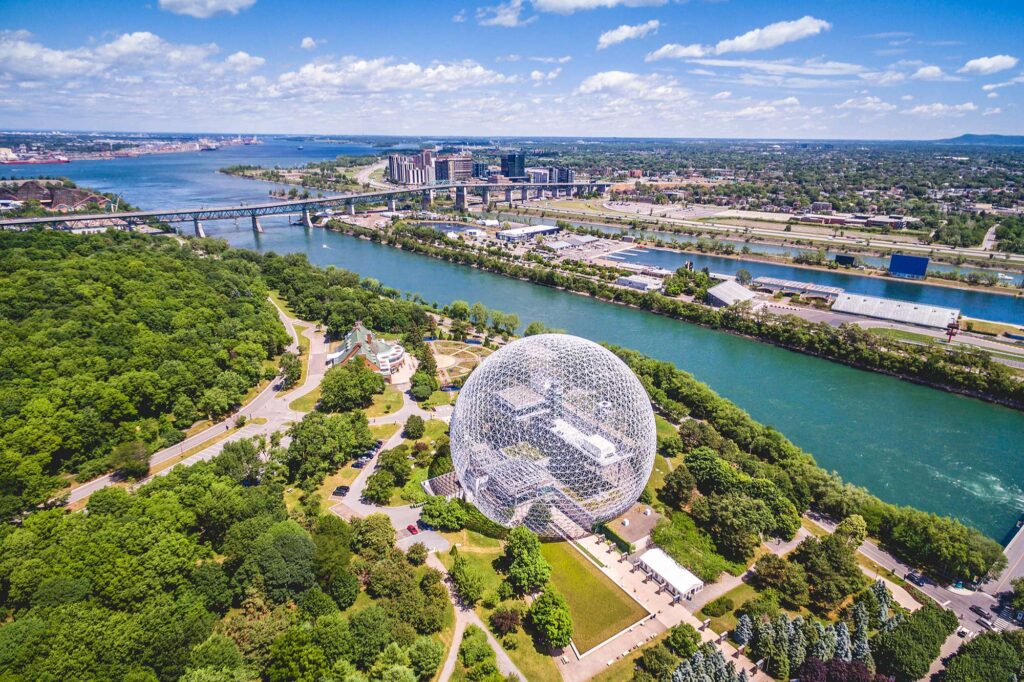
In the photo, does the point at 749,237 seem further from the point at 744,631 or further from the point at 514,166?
the point at 744,631

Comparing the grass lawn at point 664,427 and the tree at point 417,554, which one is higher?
the grass lawn at point 664,427

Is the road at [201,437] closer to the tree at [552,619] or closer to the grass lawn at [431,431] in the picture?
the grass lawn at [431,431]

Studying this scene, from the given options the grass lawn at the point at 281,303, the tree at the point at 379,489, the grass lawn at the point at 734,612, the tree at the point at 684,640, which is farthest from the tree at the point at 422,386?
the grass lawn at the point at 281,303

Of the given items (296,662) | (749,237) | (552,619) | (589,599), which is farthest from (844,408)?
(749,237)

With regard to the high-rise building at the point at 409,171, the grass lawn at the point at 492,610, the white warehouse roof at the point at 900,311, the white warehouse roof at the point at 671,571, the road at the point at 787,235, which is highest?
the high-rise building at the point at 409,171

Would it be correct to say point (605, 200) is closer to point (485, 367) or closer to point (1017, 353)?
point (1017, 353)

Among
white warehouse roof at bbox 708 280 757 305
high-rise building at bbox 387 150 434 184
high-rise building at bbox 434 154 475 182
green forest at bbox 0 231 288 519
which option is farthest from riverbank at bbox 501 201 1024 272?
green forest at bbox 0 231 288 519

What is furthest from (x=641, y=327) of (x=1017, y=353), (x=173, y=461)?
(x=173, y=461)
